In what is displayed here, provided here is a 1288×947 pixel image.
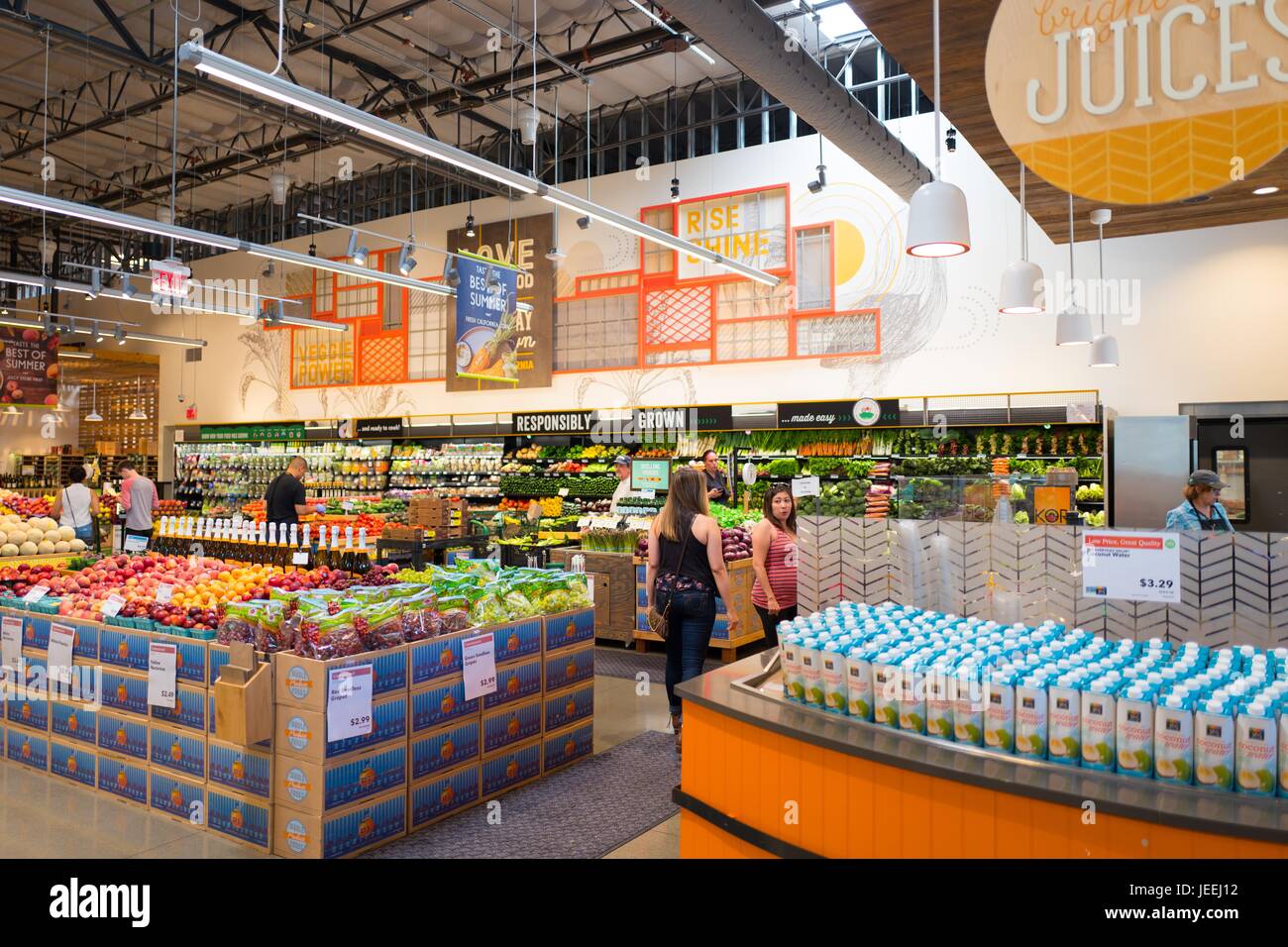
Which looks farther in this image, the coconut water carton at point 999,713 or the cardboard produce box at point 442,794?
the cardboard produce box at point 442,794

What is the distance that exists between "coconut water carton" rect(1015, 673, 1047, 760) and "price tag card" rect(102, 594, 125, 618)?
4.44 meters

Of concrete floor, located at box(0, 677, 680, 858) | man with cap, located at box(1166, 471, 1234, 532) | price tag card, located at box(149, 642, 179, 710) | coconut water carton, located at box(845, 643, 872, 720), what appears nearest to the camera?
coconut water carton, located at box(845, 643, 872, 720)

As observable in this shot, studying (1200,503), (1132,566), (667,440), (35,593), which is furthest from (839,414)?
(35,593)

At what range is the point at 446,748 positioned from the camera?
430 cm

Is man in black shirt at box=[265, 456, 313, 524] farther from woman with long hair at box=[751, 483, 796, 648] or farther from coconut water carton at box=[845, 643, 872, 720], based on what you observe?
coconut water carton at box=[845, 643, 872, 720]

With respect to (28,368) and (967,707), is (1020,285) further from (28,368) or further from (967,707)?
(28,368)

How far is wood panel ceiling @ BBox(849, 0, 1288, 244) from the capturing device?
3.42 metres

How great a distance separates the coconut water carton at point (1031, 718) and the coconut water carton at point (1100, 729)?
4.0 inches

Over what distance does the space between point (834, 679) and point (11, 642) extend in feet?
16.3

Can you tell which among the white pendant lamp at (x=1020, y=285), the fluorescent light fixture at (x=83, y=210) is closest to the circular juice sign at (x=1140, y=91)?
the white pendant lamp at (x=1020, y=285)

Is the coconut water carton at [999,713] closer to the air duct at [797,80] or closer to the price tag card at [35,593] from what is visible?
the air duct at [797,80]

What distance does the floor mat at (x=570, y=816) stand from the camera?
3.95 metres

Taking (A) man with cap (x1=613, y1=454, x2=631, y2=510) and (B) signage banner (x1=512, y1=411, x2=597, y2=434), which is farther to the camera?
(B) signage banner (x1=512, y1=411, x2=597, y2=434)

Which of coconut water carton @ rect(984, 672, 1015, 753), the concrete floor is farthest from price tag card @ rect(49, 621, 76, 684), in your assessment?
coconut water carton @ rect(984, 672, 1015, 753)
